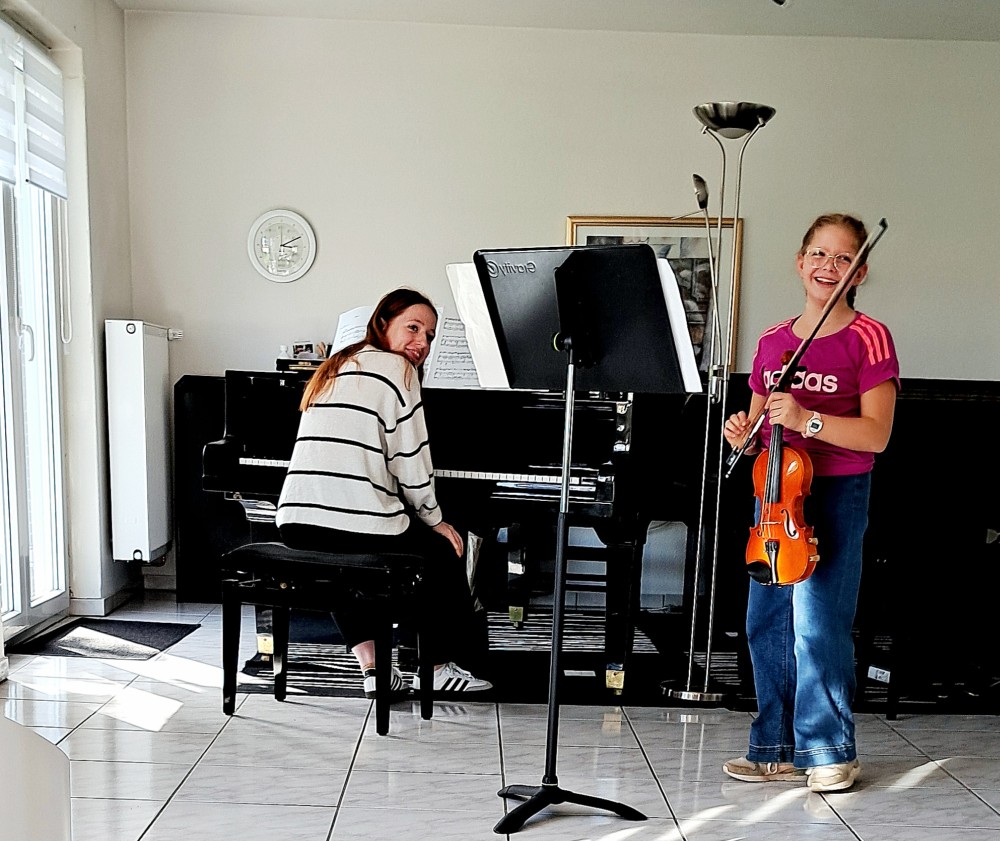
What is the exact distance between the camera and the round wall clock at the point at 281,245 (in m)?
4.59

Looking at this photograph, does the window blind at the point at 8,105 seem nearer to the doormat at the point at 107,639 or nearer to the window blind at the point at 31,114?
the window blind at the point at 31,114

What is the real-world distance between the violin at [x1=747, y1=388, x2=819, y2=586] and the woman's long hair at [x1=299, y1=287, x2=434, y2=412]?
1155mm

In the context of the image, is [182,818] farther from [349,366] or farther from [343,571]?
[349,366]

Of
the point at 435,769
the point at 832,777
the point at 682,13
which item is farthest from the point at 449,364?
the point at 682,13

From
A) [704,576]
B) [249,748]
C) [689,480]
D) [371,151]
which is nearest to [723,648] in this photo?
[704,576]

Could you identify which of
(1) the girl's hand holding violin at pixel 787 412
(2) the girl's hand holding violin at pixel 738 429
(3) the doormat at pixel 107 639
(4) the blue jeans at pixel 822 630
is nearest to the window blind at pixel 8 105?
(3) the doormat at pixel 107 639

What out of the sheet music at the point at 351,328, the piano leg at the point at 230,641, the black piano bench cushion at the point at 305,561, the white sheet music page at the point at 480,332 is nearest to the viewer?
the white sheet music page at the point at 480,332

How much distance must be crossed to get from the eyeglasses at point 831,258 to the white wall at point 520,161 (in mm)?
2215

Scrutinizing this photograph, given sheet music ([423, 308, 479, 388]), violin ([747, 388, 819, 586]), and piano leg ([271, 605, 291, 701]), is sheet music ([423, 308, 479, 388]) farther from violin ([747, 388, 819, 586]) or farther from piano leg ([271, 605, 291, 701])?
violin ([747, 388, 819, 586])

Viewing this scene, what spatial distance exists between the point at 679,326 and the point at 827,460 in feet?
1.87

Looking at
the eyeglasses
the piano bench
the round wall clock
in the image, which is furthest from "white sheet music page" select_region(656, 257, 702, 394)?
the round wall clock

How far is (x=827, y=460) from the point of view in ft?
8.07

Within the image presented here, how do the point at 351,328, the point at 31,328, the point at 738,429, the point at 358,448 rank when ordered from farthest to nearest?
the point at 31,328 < the point at 351,328 < the point at 358,448 < the point at 738,429

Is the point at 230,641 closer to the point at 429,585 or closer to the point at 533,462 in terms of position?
the point at 429,585
